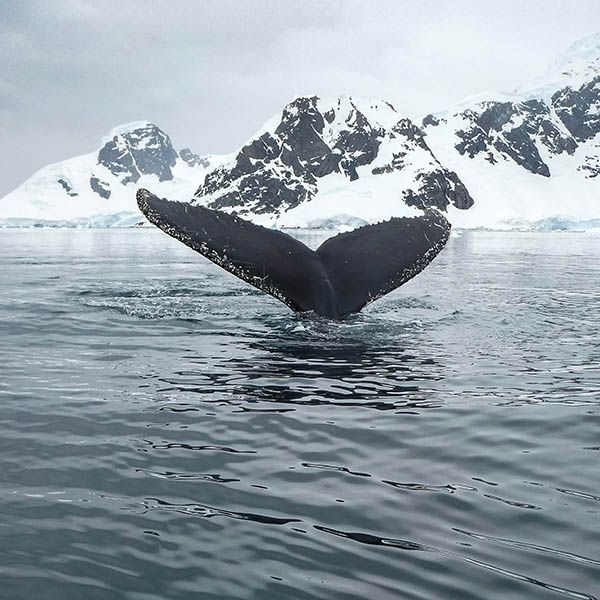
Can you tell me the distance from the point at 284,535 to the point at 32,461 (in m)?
1.67

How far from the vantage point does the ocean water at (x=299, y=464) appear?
289cm

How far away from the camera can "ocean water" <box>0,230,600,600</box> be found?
2.89 meters

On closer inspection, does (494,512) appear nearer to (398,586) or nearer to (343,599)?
(398,586)

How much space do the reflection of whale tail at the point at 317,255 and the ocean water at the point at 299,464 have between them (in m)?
0.59

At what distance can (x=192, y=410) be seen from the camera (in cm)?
525

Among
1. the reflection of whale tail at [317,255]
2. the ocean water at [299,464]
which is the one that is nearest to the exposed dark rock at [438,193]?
the reflection of whale tail at [317,255]

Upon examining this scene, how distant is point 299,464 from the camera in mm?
4168

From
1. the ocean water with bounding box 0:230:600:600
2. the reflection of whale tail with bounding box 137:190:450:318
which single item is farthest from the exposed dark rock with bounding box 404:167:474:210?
the ocean water with bounding box 0:230:600:600

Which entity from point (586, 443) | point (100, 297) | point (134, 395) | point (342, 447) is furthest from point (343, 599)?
point (100, 297)

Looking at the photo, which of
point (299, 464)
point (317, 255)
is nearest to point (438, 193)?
point (317, 255)

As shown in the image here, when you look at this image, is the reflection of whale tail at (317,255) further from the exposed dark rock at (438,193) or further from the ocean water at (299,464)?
the exposed dark rock at (438,193)

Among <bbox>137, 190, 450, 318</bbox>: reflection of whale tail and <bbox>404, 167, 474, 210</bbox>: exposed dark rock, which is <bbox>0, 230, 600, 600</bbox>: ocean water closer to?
<bbox>137, 190, 450, 318</bbox>: reflection of whale tail

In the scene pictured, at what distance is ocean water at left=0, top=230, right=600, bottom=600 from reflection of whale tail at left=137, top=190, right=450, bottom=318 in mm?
593

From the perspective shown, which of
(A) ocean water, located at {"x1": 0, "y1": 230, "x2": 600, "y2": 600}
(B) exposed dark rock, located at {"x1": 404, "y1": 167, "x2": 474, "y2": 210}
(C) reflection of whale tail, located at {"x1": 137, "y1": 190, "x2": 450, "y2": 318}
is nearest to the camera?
(A) ocean water, located at {"x1": 0, "y1": 230, "x2": 600, "y2": 600}
